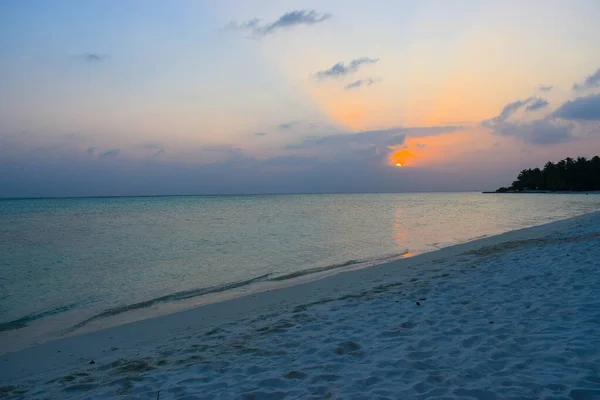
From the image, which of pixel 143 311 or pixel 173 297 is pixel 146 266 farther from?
pixel 143 311

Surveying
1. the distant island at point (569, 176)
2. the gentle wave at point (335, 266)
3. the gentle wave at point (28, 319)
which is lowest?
the gentle wave at point (335, 266)

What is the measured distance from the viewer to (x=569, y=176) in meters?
125

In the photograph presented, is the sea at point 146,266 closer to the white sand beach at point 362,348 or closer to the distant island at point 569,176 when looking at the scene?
the white sand beach at point 362,348

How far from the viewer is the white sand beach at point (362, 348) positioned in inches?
172

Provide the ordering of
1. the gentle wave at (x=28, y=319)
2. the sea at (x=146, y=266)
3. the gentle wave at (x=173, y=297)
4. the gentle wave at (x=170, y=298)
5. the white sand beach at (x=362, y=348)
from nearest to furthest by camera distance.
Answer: the white sand beach at (x=362, y=348), the gentle wave at (x=28, y=319), the gentle wave at (x=173, y=297), the gentle wave at (x=170, y=298), the sea at (x=146, y=266)

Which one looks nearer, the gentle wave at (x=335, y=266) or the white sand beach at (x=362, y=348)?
the white sand beach at (x=362, y=348)

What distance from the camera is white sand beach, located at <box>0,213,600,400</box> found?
438 centimetres

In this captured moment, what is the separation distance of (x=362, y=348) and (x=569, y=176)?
14707 cm

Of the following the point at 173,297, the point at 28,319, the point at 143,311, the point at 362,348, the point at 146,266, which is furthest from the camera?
the point at 146,266

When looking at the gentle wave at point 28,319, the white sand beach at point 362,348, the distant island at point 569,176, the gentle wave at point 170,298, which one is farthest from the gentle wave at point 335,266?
the distant island at point 569,176

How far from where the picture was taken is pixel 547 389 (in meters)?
3.99

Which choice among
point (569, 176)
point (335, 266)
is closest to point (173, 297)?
point (335, 266)

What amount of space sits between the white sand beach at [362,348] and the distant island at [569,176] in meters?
139

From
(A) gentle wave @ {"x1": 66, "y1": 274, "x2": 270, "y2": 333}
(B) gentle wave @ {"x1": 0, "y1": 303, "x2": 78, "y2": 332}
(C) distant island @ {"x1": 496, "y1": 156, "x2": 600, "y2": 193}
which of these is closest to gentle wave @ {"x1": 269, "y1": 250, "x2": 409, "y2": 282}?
(A) gentle wave @ {"x1": 66, "y1": 274, "x2": 270, "y2": 333}
